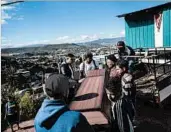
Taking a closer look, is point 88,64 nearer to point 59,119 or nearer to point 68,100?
point 68,100

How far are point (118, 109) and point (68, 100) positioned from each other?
69 cm

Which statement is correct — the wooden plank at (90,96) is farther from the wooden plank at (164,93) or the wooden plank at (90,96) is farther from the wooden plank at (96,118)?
the wooden plank at (164,93)

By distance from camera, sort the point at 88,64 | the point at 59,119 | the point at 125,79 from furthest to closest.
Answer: the point at 88,64
the point at 125,79
the point at 59,119

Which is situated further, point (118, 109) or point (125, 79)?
point (125, 79)

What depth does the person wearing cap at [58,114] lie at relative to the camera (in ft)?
6.16

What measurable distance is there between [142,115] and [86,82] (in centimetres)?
280

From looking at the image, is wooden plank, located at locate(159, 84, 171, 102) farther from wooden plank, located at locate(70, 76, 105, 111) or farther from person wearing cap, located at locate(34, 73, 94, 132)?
person wearing cap, located at locate(34, 73, 94, 132)

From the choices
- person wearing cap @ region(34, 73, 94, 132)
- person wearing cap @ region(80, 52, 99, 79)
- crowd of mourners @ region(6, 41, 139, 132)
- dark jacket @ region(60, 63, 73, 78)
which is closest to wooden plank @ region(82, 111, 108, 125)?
crowd of mourners @ region(6, 41, 139, 132)

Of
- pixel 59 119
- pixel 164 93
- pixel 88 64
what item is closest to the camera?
pixel 59 119

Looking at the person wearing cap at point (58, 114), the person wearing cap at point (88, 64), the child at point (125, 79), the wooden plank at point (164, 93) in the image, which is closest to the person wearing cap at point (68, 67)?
the person wearing cap at point (88, 64)

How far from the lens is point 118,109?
3711mm

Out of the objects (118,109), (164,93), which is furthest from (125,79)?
(164,93)

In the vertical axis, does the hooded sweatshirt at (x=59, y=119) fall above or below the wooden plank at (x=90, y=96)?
above

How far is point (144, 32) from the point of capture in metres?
14.0
